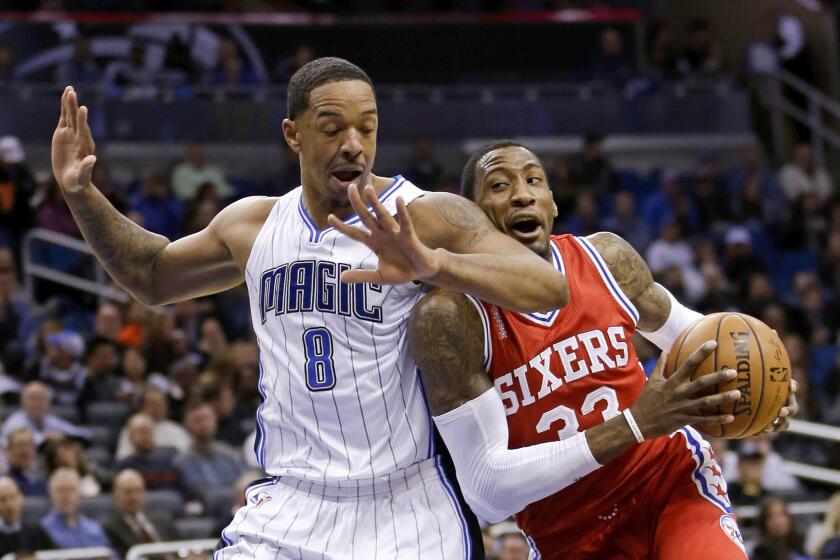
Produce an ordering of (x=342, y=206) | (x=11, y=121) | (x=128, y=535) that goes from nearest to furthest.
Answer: (x=342, y=206)
(x=128, y=535)
(x=11, y=121)

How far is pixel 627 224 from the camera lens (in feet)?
46.2

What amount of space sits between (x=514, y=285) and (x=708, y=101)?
12860 millimetres

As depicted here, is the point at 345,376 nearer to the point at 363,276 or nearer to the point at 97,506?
the point at 363,276

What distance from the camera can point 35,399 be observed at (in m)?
9.72

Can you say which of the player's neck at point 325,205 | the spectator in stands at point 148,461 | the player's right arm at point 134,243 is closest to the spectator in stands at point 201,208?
the spectator in stands at point 148,461

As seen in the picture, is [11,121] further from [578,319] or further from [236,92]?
[578,319]

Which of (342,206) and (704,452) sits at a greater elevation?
(342,206)

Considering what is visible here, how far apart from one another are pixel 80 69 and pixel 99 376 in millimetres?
5262

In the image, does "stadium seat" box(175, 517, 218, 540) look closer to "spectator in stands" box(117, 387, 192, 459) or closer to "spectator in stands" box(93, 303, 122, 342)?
"spectator in stands" box(117, 387, 192, 459)

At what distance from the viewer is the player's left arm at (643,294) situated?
4.70 metres

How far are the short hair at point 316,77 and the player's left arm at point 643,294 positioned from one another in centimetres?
105

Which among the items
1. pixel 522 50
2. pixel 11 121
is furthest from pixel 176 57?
pixel 522 50

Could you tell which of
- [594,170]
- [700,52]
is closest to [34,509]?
[594,170]

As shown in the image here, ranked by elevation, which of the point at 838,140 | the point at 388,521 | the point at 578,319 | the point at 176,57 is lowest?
the point at 388,521
